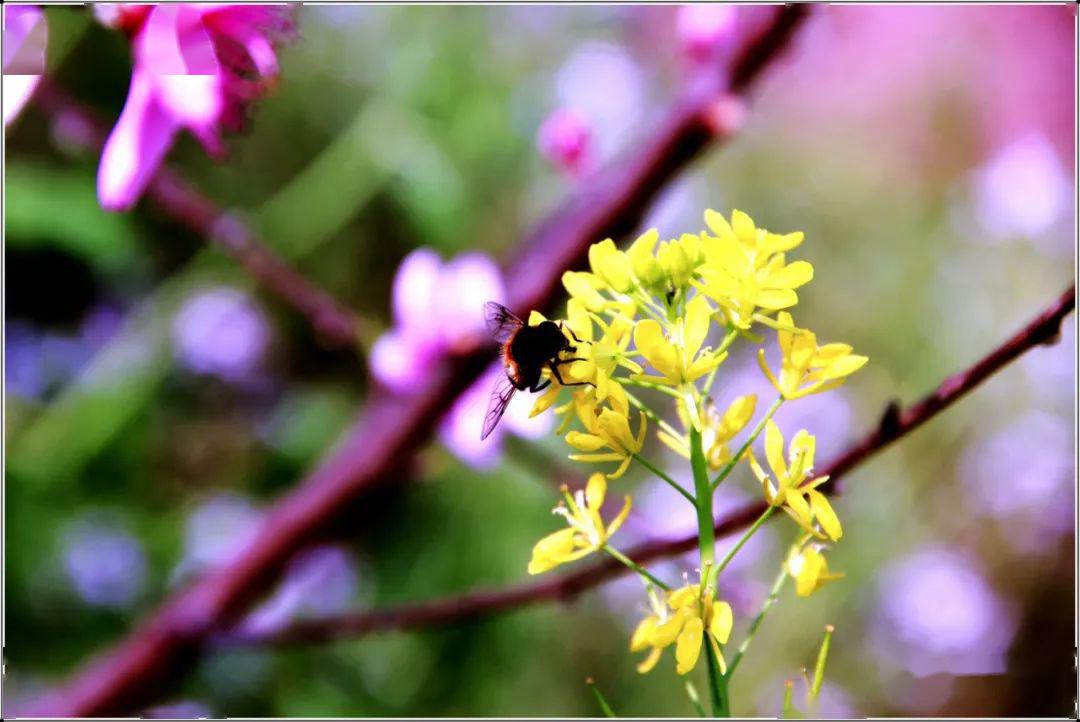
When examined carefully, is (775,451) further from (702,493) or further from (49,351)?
(49,351)

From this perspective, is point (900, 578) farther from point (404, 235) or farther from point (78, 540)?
point (78, 540)

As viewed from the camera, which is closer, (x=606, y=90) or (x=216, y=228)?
(x=216, y=228)

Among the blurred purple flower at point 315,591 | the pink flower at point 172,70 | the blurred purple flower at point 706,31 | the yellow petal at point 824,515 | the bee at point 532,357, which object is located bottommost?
the yellow petal at point 824,515

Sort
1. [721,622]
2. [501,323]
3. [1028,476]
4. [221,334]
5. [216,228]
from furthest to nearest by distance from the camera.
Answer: [221,334] < [1028,476] < [216,228] < [501,323] < [721,622]

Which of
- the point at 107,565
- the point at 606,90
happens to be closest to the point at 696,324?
the point at 606,90

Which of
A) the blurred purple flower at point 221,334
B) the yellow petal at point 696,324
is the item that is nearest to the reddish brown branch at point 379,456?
the yellow petal at point 696,324

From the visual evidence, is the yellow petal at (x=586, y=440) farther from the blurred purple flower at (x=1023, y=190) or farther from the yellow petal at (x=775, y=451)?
the blurred purple flower at (x=1023, y=190)

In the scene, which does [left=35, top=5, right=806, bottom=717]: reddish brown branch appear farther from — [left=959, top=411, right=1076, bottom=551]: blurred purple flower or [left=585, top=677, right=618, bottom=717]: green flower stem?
[left=959, top=411, right=1076, bottom=551]: blurred purple flower
